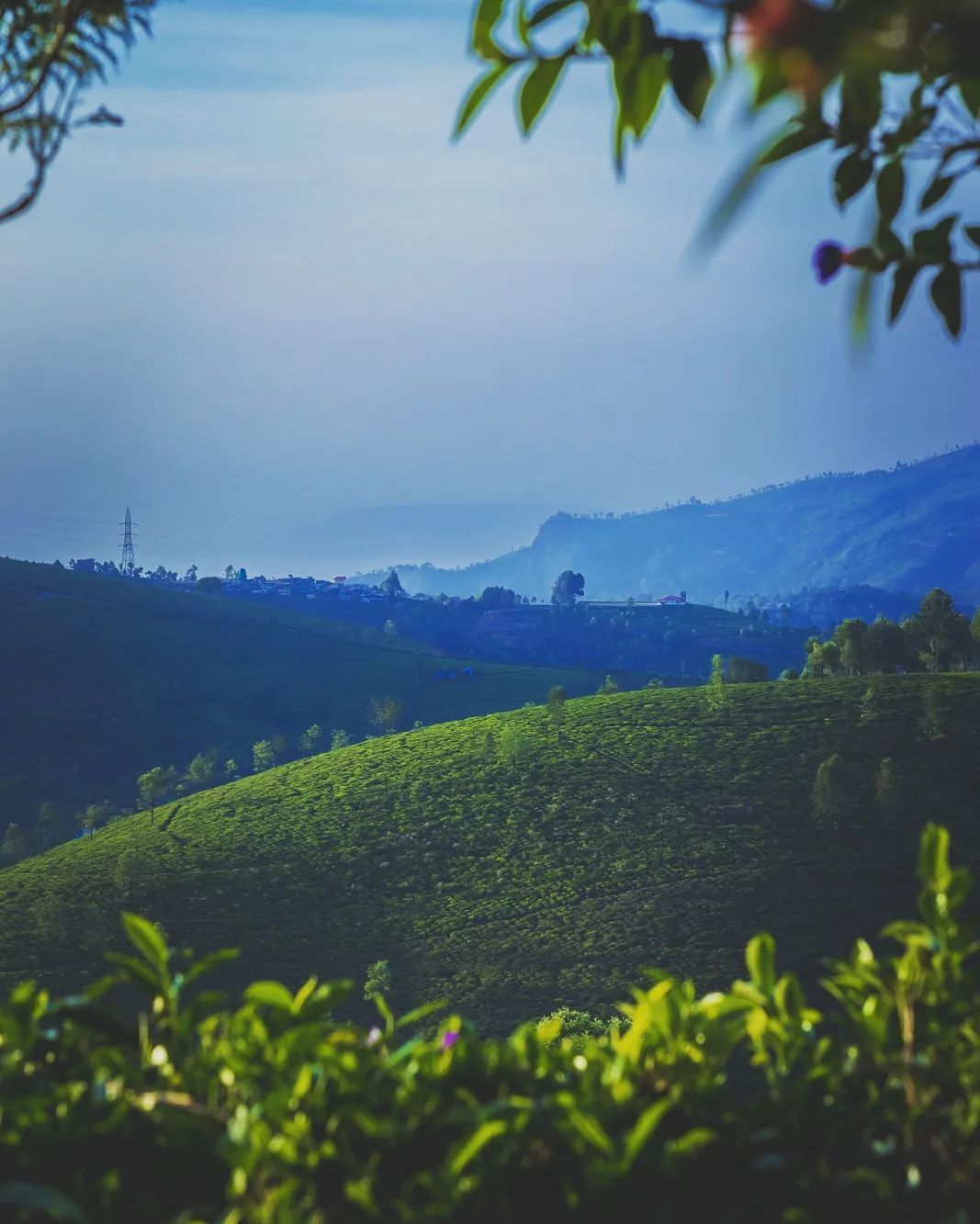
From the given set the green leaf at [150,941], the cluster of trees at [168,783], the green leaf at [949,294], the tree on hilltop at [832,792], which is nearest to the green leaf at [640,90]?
the green leaf at [949,294]

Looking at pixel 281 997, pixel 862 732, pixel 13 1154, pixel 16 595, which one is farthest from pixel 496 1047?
pixel 16 595

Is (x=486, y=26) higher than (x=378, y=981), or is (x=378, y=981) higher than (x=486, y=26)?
(x=486, y=26)

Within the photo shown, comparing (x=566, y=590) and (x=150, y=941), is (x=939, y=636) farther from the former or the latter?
(x=566, y=590)

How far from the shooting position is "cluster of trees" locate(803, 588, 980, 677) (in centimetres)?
6375

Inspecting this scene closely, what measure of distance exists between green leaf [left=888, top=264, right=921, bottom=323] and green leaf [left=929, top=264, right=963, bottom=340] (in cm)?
5

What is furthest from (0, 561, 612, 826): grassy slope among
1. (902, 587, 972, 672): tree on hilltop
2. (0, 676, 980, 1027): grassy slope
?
(902, 587, 972, 672): tree on hilltop

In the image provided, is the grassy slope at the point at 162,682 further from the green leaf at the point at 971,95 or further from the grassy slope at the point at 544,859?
the green leaf at the point at 971,95

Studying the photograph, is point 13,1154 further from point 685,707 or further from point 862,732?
point 685,707

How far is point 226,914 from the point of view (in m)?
39.8

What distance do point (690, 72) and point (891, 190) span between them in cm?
48

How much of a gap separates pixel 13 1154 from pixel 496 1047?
0.75 m

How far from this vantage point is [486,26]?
5.27 ft

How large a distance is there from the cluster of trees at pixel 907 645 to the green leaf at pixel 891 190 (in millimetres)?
64433

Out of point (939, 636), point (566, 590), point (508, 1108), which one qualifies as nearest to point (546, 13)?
point (508, 1108)
